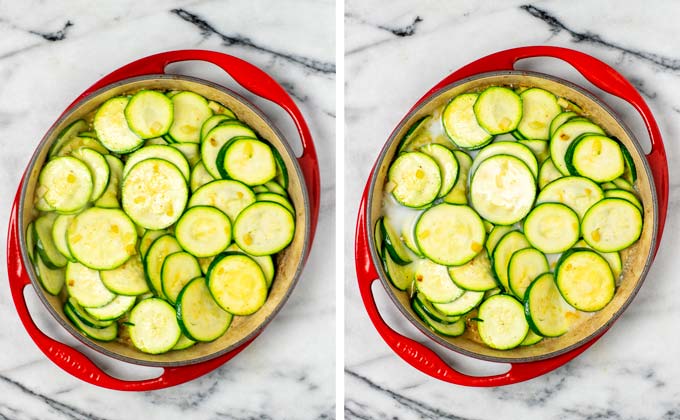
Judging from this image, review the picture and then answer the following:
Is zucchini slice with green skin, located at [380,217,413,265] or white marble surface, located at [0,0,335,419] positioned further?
white marble surface, located at [0,0,335,419]

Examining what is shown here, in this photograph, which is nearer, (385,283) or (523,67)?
(385,283)

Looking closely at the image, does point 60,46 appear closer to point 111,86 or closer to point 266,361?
point 111,86

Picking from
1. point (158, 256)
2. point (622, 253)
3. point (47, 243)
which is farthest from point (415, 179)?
point (47, 243)

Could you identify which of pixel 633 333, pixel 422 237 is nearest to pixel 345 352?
pixel 422 237

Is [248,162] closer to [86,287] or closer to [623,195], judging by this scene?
[86,287]

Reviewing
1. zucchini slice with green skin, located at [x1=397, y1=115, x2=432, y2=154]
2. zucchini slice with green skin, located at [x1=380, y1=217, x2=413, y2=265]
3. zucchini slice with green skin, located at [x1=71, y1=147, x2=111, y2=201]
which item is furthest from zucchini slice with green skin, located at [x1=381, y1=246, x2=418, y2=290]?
zucchini slice with green skin, located at [x1=71, y1=147, x2=111, y2=201]

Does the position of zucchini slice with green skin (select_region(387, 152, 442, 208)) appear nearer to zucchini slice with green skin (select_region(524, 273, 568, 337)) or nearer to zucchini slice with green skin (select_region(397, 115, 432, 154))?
zucchini slice with green skin (select_region(397, 115, 432, 154))
